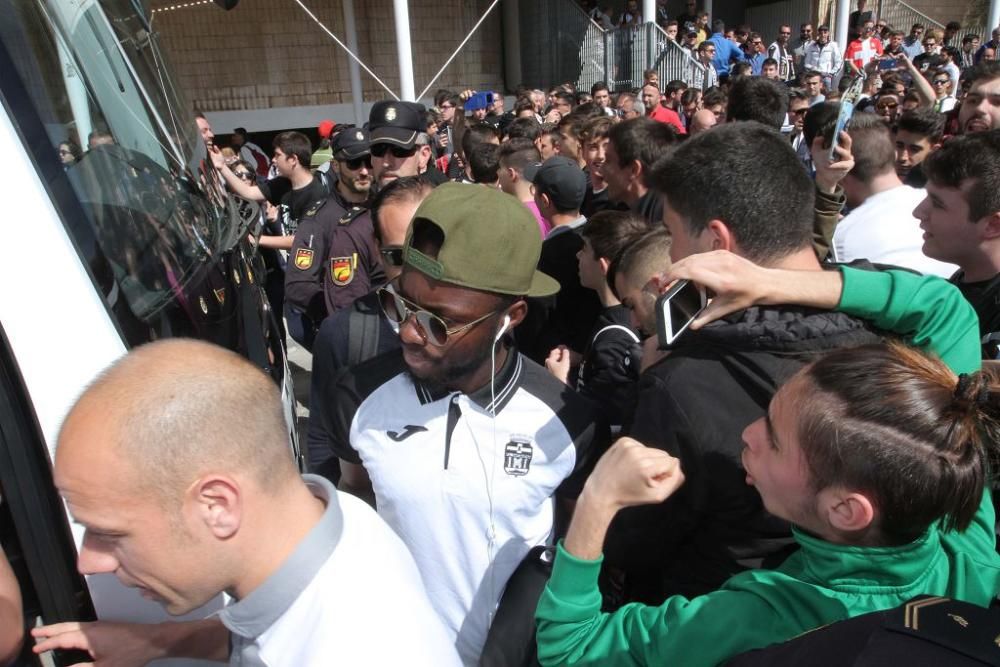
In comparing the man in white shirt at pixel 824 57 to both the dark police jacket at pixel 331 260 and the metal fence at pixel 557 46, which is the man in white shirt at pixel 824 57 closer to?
the metal fence at pixel 557 46

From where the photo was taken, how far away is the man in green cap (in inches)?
68.6

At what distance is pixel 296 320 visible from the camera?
4633 mm

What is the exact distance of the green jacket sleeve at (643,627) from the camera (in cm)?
124

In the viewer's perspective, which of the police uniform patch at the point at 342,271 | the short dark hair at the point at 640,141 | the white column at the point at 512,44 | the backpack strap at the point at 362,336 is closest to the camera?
the backpack strap at the point at 362,336

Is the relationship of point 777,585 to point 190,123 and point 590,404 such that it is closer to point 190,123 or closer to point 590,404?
point 590,404

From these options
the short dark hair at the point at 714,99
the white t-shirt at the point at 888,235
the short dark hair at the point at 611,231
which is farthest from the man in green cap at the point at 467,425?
the short dark hair at the point at 714,99

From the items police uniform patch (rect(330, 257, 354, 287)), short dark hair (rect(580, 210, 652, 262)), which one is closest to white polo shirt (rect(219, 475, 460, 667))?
short dark hair (rect(580, 210, 652, 262))

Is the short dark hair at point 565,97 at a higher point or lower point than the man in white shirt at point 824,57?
lower

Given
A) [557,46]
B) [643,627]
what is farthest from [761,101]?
[557,46]

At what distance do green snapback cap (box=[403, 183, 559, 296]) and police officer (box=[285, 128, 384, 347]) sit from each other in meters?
1.81

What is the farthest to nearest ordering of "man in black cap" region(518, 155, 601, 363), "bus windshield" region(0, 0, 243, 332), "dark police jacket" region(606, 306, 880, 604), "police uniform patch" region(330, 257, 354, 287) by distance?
"police uniform patch" region(330, 257, 354, 287)
"man in black cap" region(518, 155, 601, 363)
"bus windshield" region(0, 0, 243, 332)
"dark police jacket" region(606, 306, 880, 604)

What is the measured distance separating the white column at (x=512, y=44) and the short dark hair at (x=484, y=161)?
12.2 metres

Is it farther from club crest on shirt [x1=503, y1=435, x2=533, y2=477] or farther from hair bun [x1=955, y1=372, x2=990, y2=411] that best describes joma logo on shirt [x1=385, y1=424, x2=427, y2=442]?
hair bun [x1=955, y1=372, x2=990, y2=411]

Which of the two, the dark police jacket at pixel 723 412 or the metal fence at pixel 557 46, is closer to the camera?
the dark police jacket at pixel 723 412
